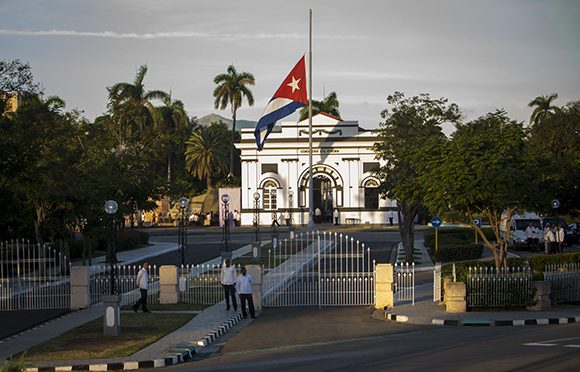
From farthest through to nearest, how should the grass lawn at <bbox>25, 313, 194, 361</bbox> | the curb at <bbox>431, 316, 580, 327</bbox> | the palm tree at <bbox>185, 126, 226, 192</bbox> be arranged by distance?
the palm tree at <bbox>185, 126, 226, 192</bbox>
the curb at <bbox>431, 316, 580, 327</bbox>
the grass lawn at <bbox>25, 313, 194, 361</bbox>

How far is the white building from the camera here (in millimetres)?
88250

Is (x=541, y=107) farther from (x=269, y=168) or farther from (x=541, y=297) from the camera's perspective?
(x=541, y=297)

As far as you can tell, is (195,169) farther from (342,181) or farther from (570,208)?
(570,208)

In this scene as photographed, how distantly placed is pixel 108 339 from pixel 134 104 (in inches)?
2544

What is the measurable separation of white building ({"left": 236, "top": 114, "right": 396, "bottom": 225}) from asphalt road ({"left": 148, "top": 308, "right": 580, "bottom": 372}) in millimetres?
62281

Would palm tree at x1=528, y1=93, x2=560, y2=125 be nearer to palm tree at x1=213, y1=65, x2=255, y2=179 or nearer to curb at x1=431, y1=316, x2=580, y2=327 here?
palm tree at x1=213, y1=65, x2=255, y2=179

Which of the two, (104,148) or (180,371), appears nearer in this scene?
(180,371)

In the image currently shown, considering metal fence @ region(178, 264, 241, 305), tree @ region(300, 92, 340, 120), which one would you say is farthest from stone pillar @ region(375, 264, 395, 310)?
tree @ region(300, 92, 340, 120)

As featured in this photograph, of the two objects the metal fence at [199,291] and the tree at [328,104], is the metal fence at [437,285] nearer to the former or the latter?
the metal fence at [199,291]

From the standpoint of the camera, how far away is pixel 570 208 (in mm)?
59906

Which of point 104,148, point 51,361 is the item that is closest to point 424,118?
point 104,148

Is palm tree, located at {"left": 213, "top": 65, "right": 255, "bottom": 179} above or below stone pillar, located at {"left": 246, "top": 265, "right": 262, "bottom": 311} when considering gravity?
above

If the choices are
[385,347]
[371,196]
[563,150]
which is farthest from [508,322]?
[371,196]

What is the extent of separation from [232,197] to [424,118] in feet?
110
